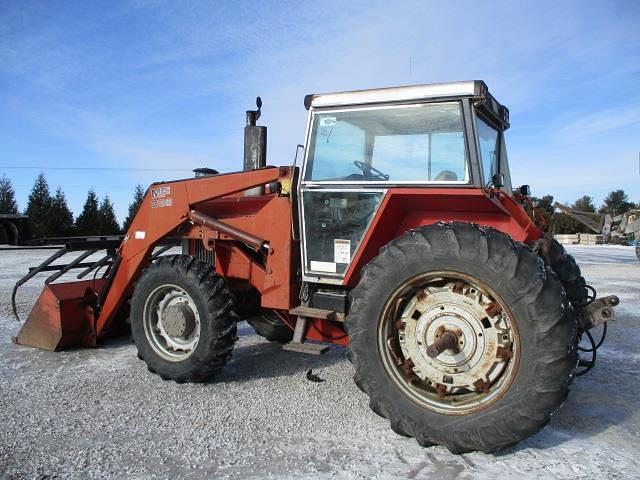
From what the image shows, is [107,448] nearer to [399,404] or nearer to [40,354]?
[399,404]

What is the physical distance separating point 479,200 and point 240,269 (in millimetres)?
2466

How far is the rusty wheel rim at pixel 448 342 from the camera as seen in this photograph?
10.4 ft

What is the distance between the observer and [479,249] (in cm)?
309

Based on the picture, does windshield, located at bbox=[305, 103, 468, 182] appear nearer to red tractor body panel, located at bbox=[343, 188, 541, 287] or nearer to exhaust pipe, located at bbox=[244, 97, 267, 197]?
red tractor body panel, located at bbox=[343, 188, 541, 287]

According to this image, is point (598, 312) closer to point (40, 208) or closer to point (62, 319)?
point (62, 319)

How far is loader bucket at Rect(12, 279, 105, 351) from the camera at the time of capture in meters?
5.39

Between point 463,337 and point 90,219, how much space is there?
140 ft

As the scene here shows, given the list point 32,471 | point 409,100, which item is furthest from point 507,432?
point 32,471

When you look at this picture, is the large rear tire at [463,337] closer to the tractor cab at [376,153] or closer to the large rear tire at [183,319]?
the tractor cab at [376,153]

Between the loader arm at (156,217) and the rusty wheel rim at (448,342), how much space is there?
6.08 feet

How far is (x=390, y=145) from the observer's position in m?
3.92

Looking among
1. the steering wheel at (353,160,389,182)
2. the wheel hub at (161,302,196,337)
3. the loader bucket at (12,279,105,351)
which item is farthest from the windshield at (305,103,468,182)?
the loader bucket at (12,279,105,351)

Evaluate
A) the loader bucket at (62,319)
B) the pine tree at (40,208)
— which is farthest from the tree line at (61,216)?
the loader bucket at (62,319)

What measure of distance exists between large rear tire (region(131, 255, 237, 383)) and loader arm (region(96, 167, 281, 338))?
0.50 metres
